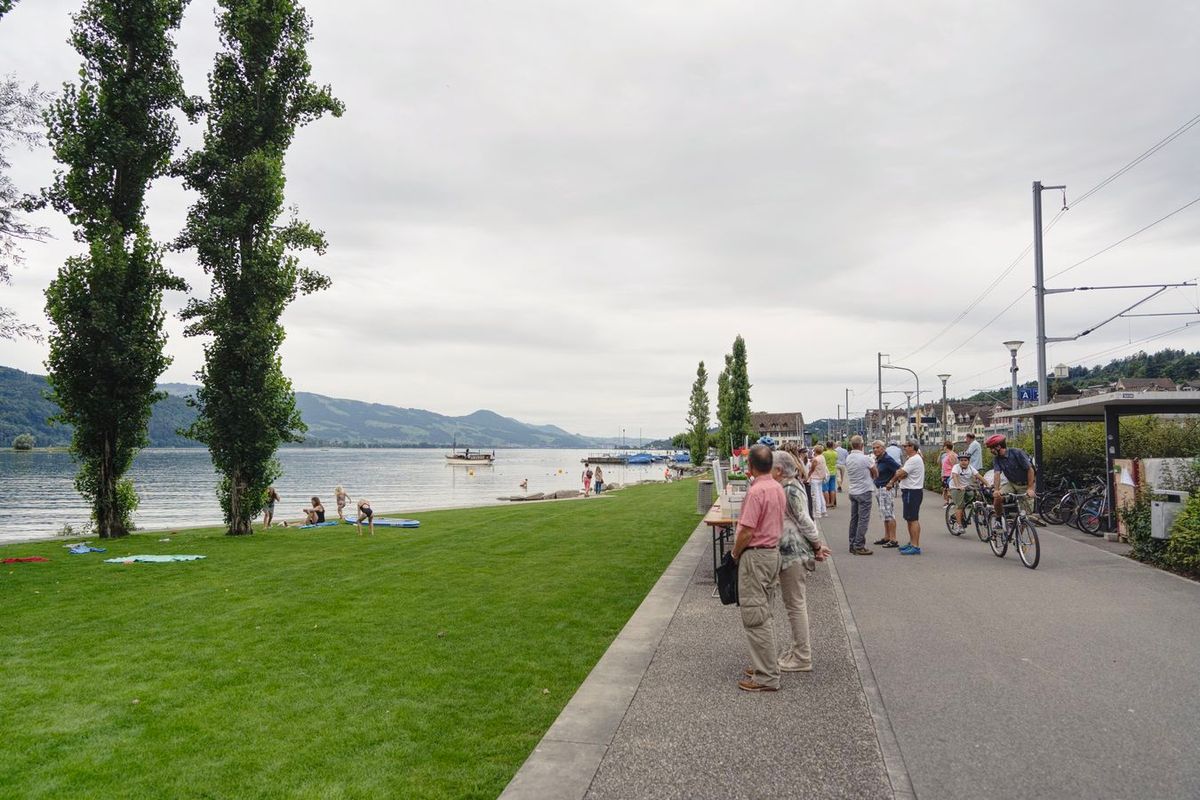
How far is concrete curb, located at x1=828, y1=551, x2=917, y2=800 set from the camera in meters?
3.96

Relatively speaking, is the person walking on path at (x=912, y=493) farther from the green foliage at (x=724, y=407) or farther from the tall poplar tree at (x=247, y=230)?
the green foliage at (x=724, y=407)

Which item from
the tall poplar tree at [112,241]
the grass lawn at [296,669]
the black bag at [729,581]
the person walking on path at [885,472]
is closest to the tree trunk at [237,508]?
the tall poplar tree at [112,241]

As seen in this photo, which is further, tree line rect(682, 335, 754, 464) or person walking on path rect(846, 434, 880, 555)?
tree line rect(682, 335, 754, 464)

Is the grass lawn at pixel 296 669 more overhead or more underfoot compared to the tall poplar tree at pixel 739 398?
more underfoot

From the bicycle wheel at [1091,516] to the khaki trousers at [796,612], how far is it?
11.8m

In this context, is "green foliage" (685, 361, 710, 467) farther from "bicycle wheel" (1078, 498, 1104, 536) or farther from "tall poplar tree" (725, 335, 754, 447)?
"bicycle wheel" (1078, 498, 1104, 536)

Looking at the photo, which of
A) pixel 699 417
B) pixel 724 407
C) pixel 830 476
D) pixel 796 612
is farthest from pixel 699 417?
pixel 796 612

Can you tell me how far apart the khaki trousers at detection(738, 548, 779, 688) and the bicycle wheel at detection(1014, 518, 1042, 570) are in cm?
695

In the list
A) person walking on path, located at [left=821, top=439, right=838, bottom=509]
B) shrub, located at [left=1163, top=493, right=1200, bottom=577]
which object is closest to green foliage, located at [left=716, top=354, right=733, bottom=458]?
person walking on path, located at [left=821, top=439, right=838, bottom=509]

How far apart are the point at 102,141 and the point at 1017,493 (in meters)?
19.4

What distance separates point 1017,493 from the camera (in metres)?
12.2

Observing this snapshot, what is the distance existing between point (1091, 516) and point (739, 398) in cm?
5483

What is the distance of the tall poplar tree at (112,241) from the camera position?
16609mm

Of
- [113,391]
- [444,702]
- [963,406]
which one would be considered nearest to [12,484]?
[113,391]
